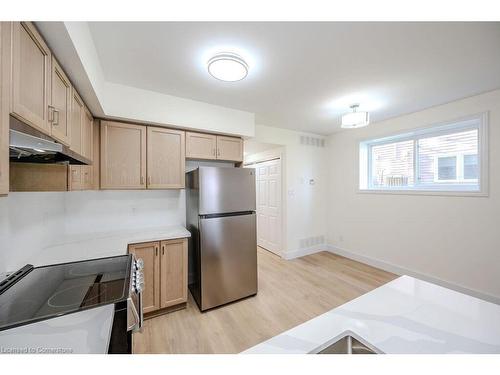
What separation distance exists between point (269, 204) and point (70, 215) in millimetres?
3143

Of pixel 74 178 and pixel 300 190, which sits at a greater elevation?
pixel 74 178

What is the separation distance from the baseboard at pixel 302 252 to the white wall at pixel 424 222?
0.87ft

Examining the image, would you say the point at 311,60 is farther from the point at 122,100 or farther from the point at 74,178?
the point at 74,178

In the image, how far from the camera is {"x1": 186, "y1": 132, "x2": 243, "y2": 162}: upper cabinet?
7.95 feet

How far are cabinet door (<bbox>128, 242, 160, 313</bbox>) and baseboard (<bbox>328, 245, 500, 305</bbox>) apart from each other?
330cm

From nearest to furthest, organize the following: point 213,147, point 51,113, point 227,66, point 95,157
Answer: point 51,113 → point 227,66 → point 95,157 → point 213,147

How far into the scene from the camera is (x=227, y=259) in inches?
89.7

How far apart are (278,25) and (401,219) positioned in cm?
316

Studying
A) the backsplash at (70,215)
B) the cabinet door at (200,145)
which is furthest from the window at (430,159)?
the backsplash at (70,215)

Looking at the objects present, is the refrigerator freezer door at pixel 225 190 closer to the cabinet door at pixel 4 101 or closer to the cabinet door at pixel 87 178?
the cabinet door at pixel 87 178

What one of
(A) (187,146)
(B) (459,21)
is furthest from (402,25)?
(A) (187,146)

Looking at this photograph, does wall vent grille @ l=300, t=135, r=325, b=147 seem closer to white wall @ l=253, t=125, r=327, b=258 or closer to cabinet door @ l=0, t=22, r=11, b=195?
white wall @ l=253, t=125, r=327, b=258

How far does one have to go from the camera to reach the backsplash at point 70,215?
1.31 m

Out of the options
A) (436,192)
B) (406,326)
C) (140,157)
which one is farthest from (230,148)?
(436,192)
